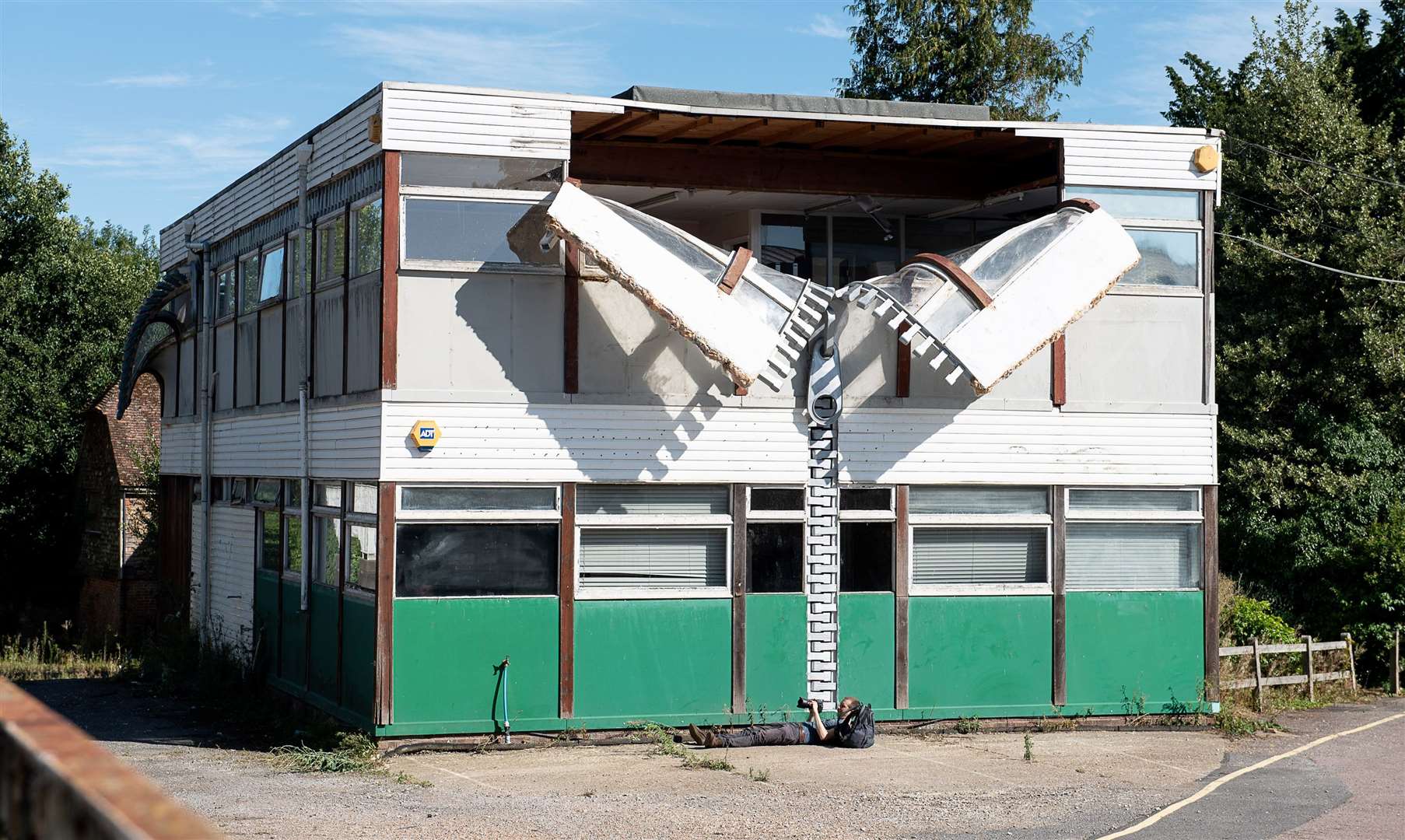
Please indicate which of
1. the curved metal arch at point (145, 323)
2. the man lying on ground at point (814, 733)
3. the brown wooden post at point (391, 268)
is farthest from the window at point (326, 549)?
the curved metal arch at point (145, 323)

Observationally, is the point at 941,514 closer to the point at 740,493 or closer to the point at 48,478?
the point at 740,493

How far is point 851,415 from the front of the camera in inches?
654

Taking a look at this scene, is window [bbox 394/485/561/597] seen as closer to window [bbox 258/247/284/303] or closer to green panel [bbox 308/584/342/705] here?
green panel [bbox 308/584/342/705]

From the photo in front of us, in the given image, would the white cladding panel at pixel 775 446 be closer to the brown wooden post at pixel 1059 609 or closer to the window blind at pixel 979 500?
the window blind at pixel 979 500

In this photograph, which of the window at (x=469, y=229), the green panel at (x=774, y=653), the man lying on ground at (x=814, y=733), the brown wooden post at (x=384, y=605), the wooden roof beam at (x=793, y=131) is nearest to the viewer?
the brown wooden post at (x=384, y=605)

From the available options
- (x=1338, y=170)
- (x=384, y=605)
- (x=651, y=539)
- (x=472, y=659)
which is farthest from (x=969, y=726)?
(x=1338, y=170)

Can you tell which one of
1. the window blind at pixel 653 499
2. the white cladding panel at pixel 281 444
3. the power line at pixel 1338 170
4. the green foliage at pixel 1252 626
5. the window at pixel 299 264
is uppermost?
the power line at pixel 1338 170

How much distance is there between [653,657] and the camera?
15930mm

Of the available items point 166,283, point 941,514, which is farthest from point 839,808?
point 166,283

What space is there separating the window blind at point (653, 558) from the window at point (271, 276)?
6.36 meters

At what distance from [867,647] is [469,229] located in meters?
6.04

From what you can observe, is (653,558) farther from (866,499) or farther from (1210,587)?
(1210,587)

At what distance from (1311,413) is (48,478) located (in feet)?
86.3

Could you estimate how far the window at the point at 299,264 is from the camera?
1819 cm
